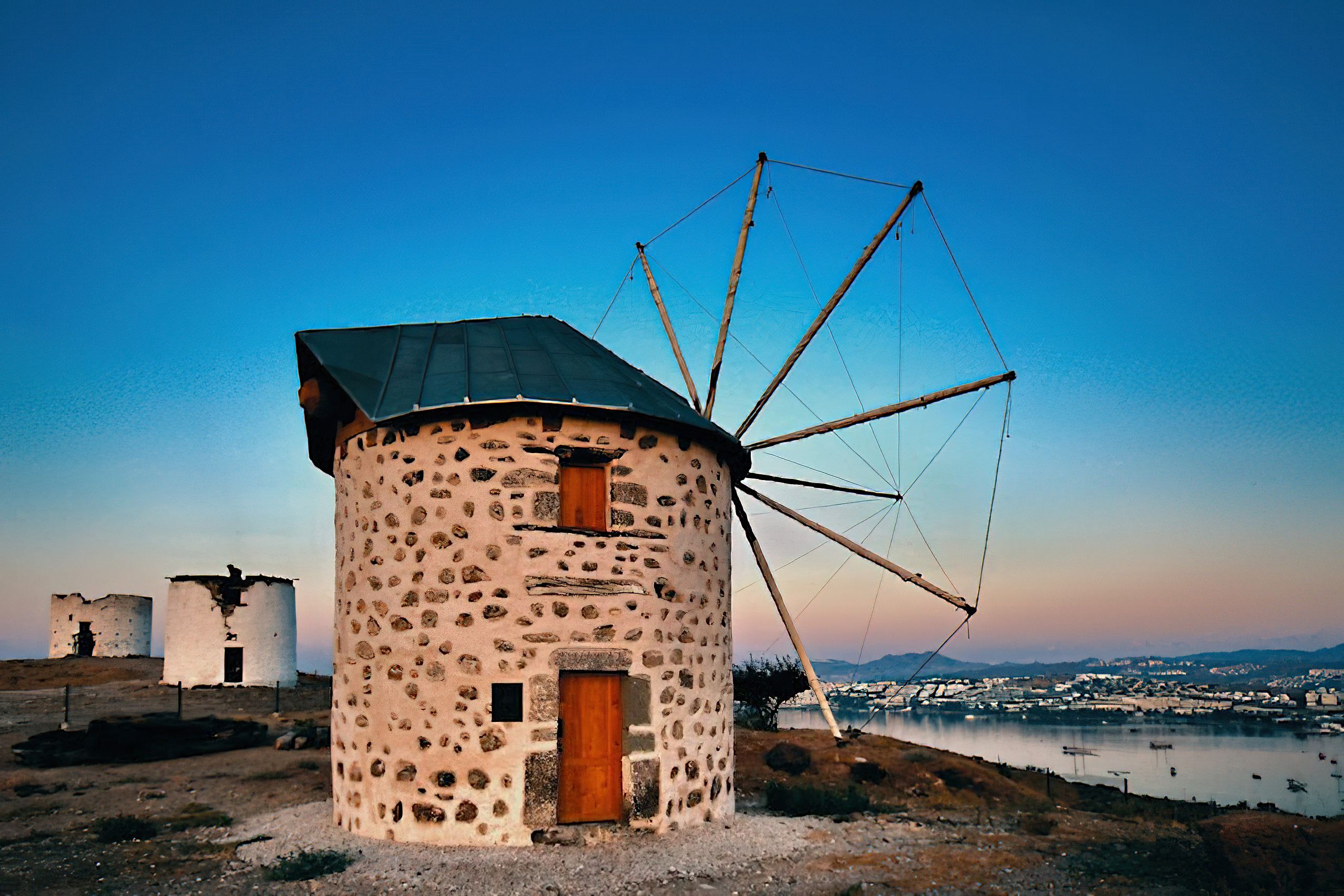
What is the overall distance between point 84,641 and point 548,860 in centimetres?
3220

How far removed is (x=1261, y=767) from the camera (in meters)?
32.7

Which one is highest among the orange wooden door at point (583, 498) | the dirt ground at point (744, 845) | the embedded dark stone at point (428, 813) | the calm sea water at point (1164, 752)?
the orange wooden door at point (583, 498)

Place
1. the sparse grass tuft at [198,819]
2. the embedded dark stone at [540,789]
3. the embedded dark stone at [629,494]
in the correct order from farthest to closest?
1. the sparse grass tuft at [198,819]
2. the embedded dark stone at [629,494]
3. the embedded dark stone at [540,789]

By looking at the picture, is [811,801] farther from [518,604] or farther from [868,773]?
[518,604]

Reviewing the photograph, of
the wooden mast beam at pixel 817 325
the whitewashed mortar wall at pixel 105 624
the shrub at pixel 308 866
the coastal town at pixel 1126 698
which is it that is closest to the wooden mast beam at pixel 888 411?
the wooden mast beam at pixel 817 325

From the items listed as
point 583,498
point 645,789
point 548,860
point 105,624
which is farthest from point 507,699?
point 105,624

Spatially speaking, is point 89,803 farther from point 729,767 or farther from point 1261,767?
point 1261,767

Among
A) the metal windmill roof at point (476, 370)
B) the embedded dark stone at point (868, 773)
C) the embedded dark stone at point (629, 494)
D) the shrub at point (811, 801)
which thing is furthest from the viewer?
the embedded dark stone at point (868, 773)

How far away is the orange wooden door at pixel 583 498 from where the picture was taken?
10.0m

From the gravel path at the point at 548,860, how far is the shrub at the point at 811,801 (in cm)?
148

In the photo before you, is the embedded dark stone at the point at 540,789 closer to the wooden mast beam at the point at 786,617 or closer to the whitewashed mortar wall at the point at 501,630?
the whitewashed mortar wall at the point at 501,630

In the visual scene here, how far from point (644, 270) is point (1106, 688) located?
9532 cm

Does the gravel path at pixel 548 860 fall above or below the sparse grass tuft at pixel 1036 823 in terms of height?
above

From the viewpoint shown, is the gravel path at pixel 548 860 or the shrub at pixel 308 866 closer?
the gravel path at pixel 548 860
